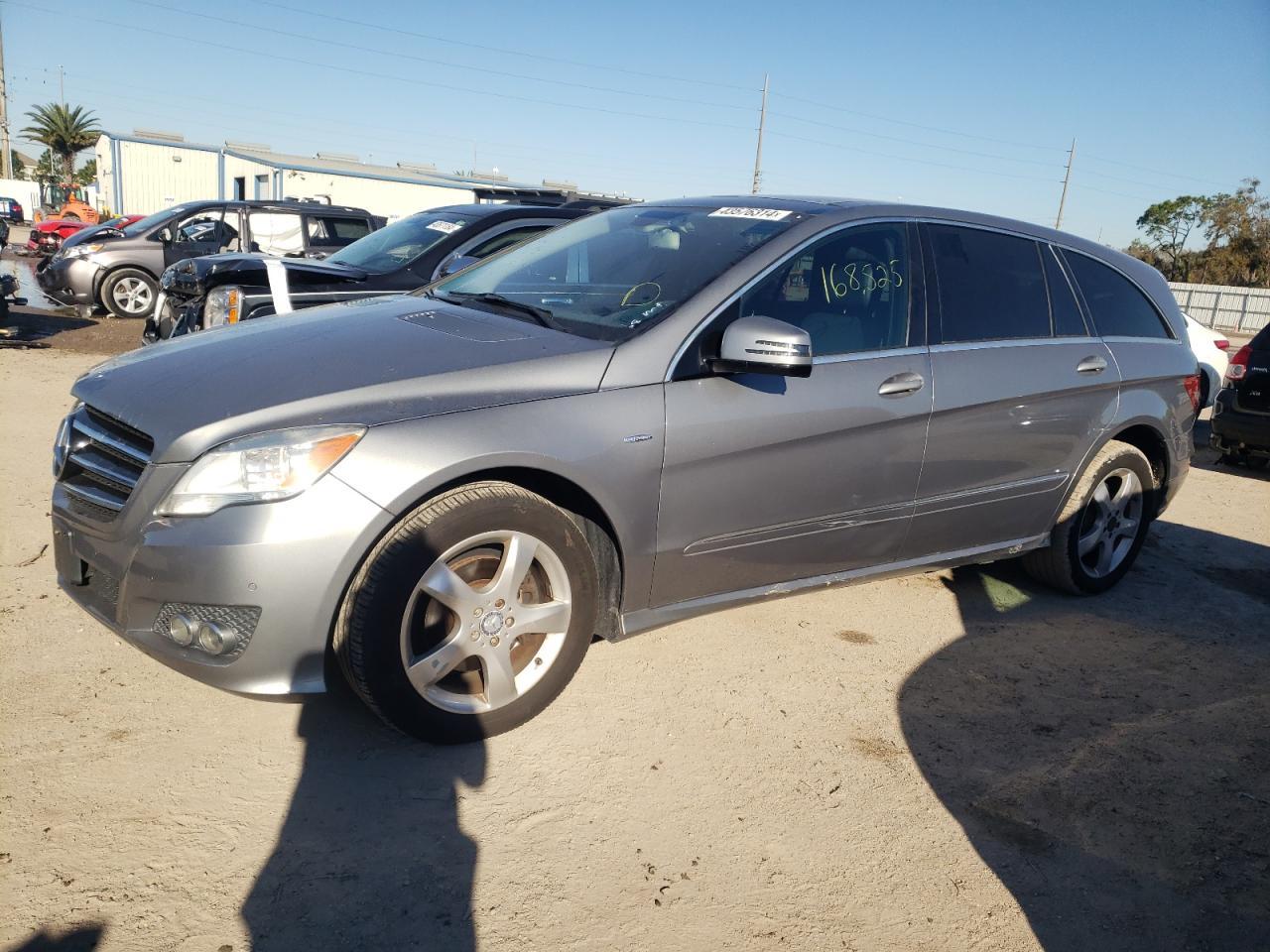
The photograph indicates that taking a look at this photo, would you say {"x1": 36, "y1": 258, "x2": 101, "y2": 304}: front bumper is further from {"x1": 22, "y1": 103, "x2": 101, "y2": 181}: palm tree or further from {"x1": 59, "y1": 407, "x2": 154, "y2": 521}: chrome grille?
{"x1": 22, "y1": 103, "x2": 101, "y2": 181}: palm tree

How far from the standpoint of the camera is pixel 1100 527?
474cm

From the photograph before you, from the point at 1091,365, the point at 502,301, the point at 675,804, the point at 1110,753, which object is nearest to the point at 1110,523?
the point at 1091,365

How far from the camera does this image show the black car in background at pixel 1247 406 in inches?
→ 306

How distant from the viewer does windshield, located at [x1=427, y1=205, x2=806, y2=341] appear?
3354mm

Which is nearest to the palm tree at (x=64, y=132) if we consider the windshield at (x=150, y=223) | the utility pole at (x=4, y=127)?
the utility pole at (x=4, y=127)

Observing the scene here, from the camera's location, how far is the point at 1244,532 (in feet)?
20.9

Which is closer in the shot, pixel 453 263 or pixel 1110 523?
pixel 1110 523

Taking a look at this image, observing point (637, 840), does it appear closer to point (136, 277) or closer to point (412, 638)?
point (412, 638)

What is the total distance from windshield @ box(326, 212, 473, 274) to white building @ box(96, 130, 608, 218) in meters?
34.8

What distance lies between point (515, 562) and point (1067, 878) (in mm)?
1749

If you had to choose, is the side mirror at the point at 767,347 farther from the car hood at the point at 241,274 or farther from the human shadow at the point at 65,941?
the car hood at the point at 241,274

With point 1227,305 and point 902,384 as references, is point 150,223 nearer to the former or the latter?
point 902,384

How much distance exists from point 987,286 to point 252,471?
305 centimetres

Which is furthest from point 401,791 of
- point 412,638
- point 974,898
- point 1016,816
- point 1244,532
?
point 1244,532
